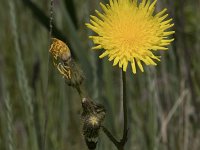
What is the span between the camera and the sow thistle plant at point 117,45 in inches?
38.8

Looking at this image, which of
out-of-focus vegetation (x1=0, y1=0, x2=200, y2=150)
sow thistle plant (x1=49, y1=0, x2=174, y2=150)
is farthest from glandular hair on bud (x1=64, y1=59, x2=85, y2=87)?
out-of-focus vegetation (x1=0, y1=0, x2=200, y2=150)

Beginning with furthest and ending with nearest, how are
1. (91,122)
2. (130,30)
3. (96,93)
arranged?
(96,93) → (130,30) → (91,122)

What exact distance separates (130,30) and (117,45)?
0.26ft

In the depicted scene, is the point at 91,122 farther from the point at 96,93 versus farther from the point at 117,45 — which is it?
the point at 96,93

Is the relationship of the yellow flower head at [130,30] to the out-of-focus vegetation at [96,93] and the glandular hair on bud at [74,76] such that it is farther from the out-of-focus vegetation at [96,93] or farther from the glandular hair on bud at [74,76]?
the out-of-focus vegetation at [96,93]

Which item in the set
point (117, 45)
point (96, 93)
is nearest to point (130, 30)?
point (117, 45)

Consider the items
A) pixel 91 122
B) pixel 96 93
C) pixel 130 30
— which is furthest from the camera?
pixel 96 93

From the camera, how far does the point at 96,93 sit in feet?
5.00

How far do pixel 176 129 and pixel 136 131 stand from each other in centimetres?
16

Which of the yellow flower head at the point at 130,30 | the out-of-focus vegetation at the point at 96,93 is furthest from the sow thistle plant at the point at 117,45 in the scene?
the out-of-focus vegetation at the point at 96,93

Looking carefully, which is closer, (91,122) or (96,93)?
(91,122)

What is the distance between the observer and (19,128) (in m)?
2.13

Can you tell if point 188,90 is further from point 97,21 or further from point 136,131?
point 97,21

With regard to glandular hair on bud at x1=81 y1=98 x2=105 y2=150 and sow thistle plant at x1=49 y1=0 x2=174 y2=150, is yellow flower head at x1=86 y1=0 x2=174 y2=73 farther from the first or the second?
glandular hair on bud at x1=81 y1=98 x2=105 y2=150
